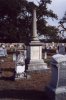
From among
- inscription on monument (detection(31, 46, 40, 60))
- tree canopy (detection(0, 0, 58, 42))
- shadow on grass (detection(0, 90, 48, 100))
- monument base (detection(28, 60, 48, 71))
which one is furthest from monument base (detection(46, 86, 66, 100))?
tree canopy (detection(0, 0, 58, 42))

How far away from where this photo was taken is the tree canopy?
195 ft

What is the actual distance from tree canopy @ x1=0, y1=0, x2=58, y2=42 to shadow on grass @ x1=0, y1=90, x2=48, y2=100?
45936 mm

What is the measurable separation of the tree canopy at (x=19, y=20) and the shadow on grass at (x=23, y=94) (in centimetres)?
4594

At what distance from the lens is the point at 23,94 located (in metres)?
12.1

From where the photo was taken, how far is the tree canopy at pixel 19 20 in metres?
59.3

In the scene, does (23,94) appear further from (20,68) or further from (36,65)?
(36,65)

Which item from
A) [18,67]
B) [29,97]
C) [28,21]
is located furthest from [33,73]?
[28,21]

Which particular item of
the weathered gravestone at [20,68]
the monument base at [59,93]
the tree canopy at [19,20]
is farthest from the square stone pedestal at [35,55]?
the tree canopy at [19,20]

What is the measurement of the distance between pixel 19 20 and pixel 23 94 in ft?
170

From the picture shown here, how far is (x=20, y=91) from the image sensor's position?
42.1 ft

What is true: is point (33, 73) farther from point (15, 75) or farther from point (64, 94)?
point (64, 94)

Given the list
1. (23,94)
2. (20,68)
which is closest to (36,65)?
(20,68)

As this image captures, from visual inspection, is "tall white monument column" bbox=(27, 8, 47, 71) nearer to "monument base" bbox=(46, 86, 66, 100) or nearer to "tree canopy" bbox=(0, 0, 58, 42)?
"monument base" bbox=(46, 86, 66, 100)

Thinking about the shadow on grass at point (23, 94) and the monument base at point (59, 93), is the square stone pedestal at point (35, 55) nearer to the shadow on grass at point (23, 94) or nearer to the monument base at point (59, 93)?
the shadow on grass at point (23, 94)
